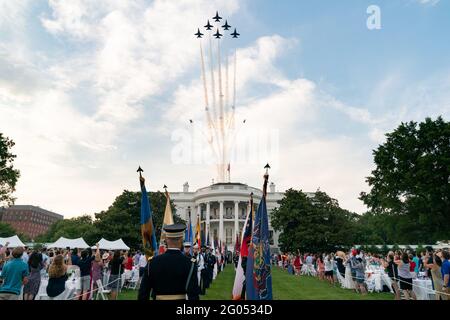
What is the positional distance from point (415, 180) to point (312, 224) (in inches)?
743

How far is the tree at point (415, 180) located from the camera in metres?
33.3

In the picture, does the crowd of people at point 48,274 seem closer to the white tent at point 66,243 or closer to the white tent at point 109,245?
the white tent at point 66,243

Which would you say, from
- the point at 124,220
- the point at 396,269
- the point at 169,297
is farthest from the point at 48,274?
the point at 124,220

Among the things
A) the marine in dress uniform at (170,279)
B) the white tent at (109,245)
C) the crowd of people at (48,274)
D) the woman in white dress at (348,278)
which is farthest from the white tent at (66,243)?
the marine in dress uniform at (170,279)

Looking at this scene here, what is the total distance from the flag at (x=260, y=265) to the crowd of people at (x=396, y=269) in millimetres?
5186

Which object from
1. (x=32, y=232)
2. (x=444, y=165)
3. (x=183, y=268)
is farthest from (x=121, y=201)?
(x=32, y=232)

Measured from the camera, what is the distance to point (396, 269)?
51.1 ft

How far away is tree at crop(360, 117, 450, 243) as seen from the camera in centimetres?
3328

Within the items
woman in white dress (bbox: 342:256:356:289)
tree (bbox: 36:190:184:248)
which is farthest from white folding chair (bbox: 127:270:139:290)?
tree (bbox: 36:190:184:248)

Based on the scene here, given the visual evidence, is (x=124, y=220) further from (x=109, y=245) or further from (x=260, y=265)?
(x=260, y=265)

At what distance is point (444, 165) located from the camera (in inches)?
1292

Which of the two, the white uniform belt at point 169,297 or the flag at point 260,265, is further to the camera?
the flag at point 260,265
